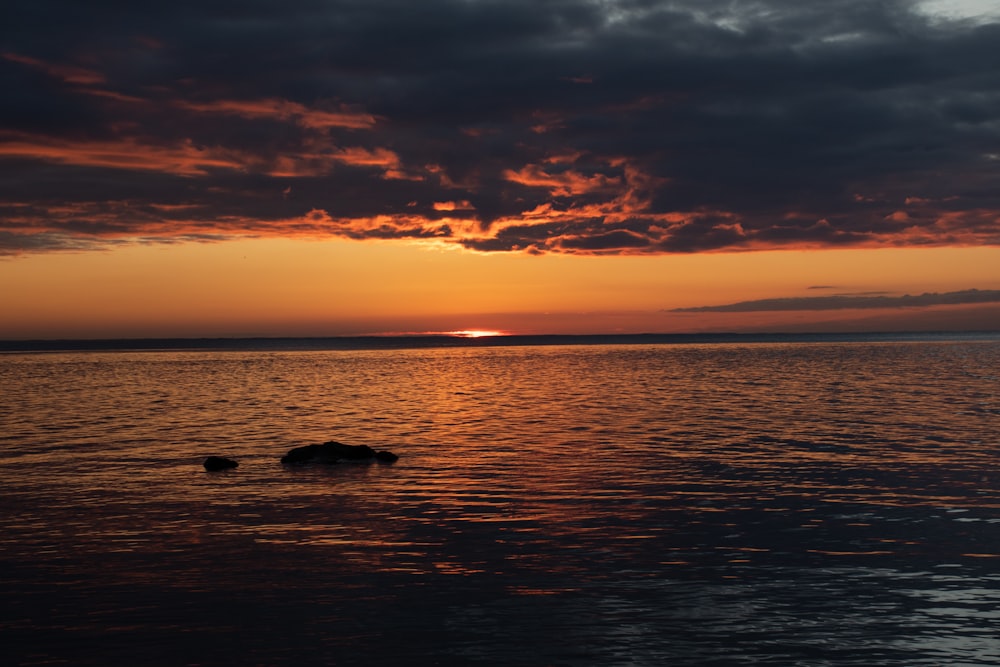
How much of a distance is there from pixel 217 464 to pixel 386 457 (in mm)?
6909

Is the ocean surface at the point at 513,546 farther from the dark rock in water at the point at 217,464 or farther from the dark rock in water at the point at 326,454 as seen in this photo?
the dark rock in water at the point at 326,454

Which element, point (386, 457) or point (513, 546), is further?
point (386, 457)

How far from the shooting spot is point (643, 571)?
19797 millimetres

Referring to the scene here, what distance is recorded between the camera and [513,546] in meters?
22.2

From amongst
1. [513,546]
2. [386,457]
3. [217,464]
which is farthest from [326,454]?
[513,546]

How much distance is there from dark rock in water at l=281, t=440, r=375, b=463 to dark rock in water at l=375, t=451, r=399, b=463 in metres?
0.37

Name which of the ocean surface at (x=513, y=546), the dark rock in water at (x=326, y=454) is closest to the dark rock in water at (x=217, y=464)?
the ocean surface at (x=513, y=546)

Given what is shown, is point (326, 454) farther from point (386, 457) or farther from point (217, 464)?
point (217, 464)

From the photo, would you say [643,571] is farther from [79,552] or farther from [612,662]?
[79,552]

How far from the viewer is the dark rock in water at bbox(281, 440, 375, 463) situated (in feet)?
123

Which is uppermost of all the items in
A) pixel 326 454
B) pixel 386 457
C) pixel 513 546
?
pixel 326 454

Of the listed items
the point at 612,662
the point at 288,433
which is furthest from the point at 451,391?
the point at 612,662

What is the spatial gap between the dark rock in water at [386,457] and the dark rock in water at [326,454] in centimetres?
37

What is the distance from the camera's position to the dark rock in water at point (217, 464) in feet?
116
